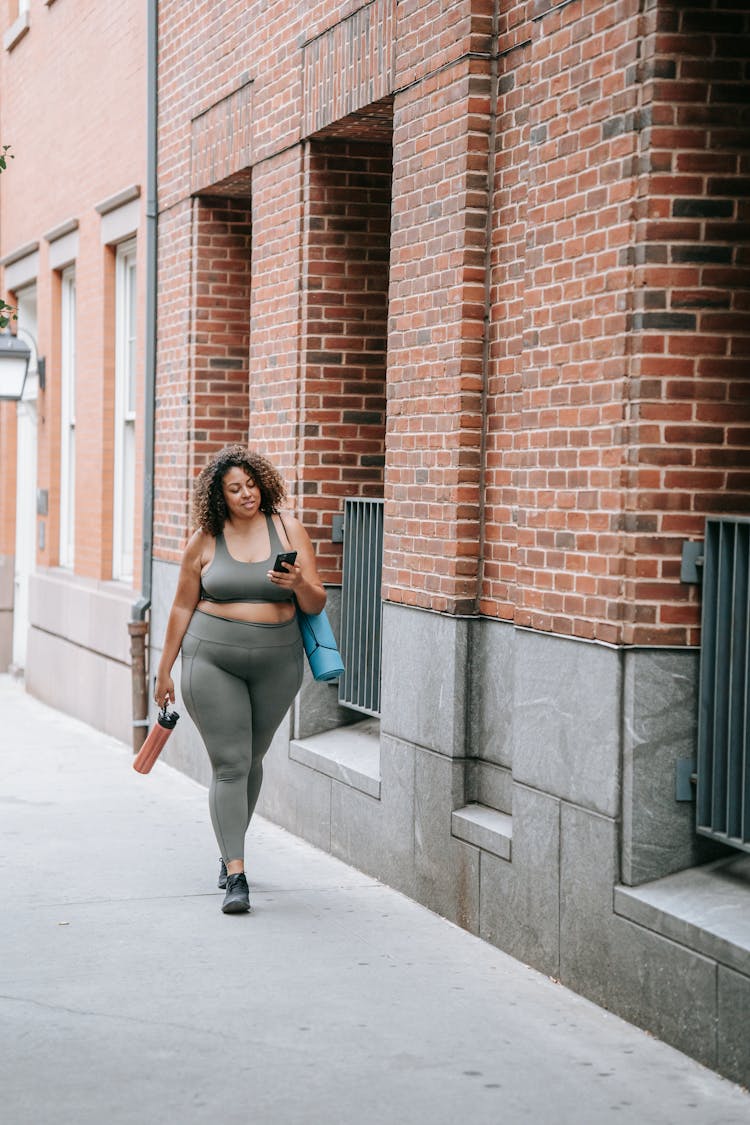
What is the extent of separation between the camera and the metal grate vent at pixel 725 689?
5434 mm

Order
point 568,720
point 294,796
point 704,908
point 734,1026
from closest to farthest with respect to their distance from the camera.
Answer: point 734,1026
point 704,908
point 568,720
point 294,796

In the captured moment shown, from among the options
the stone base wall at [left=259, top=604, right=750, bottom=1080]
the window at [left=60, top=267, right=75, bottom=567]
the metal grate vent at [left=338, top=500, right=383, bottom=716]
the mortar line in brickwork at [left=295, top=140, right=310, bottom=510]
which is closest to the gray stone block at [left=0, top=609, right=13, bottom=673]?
the window at [left=60, top=267, right=75, bottom=567]

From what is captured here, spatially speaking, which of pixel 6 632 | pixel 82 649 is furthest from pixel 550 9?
pixel 6 632

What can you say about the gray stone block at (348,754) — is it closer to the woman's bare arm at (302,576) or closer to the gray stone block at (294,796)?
the gray stone block at (294,796)

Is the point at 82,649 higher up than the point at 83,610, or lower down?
lower down

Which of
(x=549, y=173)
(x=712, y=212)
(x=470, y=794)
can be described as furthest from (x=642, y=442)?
(x=470, y=794)

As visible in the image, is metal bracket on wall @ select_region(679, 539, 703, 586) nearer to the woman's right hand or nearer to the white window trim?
the woman's right hand

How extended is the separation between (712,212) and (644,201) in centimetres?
22

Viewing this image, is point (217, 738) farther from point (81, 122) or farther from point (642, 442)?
point (81, 122)

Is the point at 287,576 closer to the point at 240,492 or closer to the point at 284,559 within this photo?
the point at 284,559

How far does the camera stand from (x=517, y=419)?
692 cm

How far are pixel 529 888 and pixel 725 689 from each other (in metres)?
1.28

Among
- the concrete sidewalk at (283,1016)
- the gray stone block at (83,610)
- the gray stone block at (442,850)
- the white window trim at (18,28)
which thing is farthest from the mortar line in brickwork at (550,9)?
the white window trim at (18,28)

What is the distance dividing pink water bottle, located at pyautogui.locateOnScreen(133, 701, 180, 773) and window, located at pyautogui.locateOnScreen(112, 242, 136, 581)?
5806 millimetres
